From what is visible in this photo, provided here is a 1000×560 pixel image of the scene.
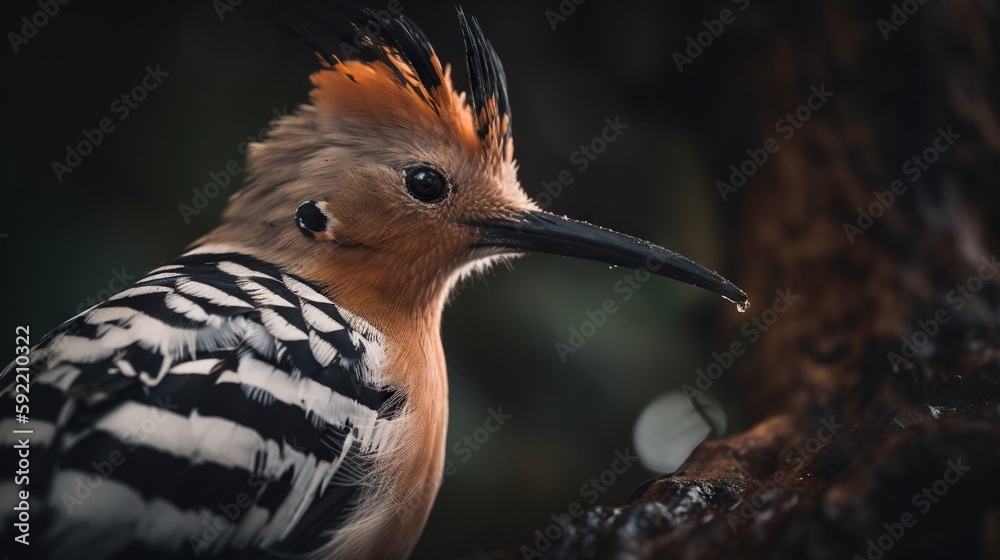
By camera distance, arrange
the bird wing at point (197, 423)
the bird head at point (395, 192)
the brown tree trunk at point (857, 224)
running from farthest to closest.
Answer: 1. the brown tree trunk at point (857, 224)
2. the bird head at point (395, 192)
3. the bird wing at point (197, 423)

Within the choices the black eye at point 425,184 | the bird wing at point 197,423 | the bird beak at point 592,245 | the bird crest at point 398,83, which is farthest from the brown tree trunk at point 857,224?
the bird crest at point 398,83

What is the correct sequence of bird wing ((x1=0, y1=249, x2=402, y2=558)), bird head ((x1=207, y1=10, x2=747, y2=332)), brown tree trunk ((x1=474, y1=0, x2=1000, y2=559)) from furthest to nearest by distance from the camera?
brown tree trunk ((x1=474, y1=0, x2=1000, y2=559)), bird head ((x1=207, y1=10, x2=747, y2=332)), bird wing ((x1=0, y1=249, x2=402, y2=558))

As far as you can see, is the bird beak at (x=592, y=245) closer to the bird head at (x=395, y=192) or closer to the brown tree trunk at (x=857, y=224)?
the bird head at (x=395, y=192)

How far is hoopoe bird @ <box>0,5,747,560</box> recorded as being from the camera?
3.72ft

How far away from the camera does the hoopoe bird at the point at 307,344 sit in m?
1.13

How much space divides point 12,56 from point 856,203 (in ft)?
7.31

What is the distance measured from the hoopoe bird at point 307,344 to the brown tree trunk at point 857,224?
0.47m

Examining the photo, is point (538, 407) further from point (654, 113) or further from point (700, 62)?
point (700, 62)

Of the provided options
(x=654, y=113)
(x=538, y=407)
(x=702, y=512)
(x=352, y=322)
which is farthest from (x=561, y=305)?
(x=702, y=512)

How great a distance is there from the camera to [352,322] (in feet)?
4.72

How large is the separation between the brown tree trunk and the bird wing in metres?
0.60

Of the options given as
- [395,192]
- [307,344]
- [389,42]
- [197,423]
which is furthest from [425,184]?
[197,423]

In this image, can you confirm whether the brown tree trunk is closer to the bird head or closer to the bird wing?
the bird head

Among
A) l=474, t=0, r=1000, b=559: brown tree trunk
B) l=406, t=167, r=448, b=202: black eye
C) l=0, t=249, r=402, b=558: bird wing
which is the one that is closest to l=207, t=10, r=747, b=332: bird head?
l=406, t=167, r=448, b=202: black eye
